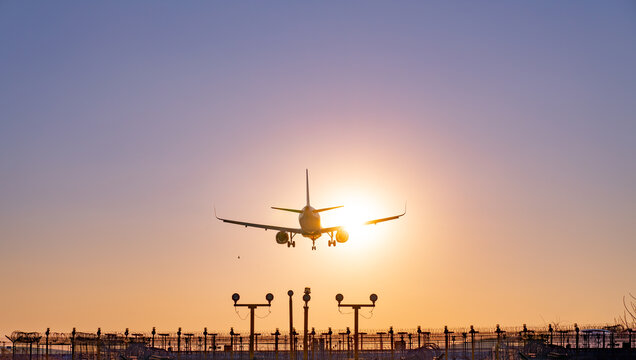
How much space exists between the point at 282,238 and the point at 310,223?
340 centimetres

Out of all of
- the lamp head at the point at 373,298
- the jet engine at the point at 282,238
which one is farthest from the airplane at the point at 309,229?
the lamp head at the point at 373,298

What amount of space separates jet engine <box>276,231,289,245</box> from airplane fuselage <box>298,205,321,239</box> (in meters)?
1.87

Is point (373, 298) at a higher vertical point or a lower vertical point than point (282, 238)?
lower

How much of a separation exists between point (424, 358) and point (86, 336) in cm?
3272

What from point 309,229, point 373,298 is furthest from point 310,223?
point 373,298

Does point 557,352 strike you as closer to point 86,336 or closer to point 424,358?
point 424,358

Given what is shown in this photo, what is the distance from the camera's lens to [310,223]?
95938 mm

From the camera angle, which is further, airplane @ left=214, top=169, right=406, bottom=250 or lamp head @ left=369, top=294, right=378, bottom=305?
airplane @ left=214, top=169, right=406, bottom=250

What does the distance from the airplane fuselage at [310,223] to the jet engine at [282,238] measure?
6.14ft

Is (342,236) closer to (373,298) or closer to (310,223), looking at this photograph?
(310,223)

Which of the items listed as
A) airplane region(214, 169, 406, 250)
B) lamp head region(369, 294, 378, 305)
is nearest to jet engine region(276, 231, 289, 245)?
airplane region(214, 169, 406, 250)

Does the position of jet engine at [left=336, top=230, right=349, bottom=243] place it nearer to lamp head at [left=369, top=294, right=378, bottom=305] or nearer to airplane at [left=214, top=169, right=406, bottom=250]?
airplane at [left=214, top=169, right=406, bottom=250]

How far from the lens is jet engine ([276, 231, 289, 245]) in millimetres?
96438

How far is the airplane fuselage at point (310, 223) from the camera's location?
9581 centimetres
